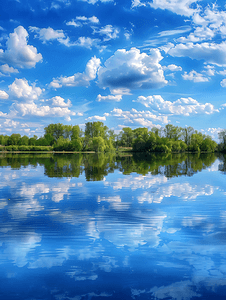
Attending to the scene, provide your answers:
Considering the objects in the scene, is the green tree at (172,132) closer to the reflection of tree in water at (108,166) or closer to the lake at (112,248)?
the reflection of tree in water at (108,166)

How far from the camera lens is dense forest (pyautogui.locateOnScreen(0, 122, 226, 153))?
118 metres

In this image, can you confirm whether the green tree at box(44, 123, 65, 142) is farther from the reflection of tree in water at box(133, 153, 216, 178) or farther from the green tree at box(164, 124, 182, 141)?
the reflection of tree in water at box(133, 153, 216, 178)

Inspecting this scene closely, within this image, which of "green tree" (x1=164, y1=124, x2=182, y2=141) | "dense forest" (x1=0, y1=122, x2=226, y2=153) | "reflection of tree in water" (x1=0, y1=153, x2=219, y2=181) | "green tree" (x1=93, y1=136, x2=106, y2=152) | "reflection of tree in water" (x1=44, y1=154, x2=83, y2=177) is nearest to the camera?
"reflection of tree in water" (x1=44, y1=154, x2=83, y2=177)

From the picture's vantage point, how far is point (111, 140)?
114 metres

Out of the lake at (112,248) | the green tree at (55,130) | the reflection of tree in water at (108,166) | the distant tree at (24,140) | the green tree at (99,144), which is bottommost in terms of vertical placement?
the lake at (112,248)

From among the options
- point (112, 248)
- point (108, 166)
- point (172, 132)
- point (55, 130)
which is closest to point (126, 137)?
point (172, 132)

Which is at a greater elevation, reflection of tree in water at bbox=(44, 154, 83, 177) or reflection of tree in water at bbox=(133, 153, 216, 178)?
reflection of tree in water at bbox=(44, 154, 83, 177)

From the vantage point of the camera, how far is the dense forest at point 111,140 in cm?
11825

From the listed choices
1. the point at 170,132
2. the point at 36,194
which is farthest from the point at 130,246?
the point at 170,132

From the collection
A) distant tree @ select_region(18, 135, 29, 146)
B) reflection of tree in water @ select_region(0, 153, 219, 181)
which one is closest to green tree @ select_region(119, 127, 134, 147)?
distant tree @ select_region(18, 135, 29, 146)

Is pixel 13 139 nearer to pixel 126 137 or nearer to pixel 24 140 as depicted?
pixel 24 140

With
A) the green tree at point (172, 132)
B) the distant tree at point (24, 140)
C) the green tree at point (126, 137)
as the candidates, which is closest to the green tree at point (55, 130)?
the distant tree at point (24, 140)

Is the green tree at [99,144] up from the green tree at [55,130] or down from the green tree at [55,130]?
down

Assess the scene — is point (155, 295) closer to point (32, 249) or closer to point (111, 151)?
point (32, 249)
